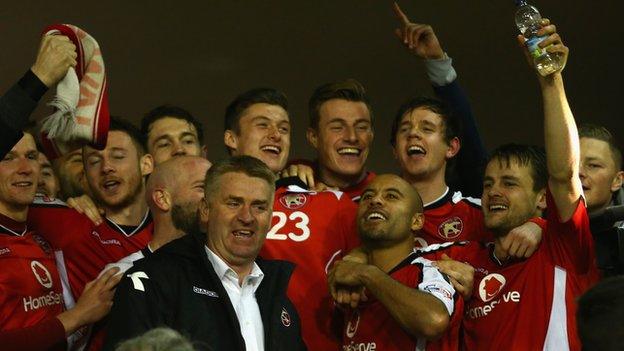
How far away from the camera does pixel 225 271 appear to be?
132 inches

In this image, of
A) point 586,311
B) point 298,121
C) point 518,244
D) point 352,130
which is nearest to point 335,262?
point 518,244

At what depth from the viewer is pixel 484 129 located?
691 centimetres

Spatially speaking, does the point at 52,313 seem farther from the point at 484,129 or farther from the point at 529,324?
the point at 484,129

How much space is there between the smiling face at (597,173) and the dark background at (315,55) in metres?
2.49

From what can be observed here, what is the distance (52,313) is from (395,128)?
1.53 metres

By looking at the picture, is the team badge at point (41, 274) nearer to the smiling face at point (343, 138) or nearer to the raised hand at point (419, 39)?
the smiling face at point (343, 138)

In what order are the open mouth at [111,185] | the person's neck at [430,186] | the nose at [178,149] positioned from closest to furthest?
the person's neck at [430,186] < the open mouth at [111,185] < the nose at [178,149]

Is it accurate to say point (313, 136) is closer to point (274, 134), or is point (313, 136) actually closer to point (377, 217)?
point (274, 134)

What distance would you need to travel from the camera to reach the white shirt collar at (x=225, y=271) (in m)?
3.35

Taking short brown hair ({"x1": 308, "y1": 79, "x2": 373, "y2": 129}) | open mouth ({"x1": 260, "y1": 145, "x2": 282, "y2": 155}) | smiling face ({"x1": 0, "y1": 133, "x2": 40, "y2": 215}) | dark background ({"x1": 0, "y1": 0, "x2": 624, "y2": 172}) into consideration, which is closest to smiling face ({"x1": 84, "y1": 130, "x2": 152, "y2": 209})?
smiling face ({"x1": 0, "y1": 133, "x2": 40, "y2": 215})

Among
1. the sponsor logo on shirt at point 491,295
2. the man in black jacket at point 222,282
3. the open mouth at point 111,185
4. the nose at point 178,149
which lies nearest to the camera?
the man in black jacket at point 222,282

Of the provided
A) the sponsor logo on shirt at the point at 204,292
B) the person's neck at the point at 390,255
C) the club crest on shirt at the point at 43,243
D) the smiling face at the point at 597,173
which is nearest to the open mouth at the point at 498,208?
the person's neck at the point at 390,255

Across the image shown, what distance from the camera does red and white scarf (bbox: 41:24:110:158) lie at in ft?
11.8

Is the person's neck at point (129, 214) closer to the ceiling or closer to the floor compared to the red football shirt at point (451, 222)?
closer to the floor
